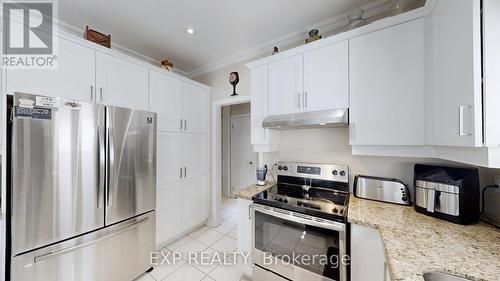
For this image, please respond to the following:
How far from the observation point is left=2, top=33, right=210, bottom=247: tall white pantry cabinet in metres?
1.49

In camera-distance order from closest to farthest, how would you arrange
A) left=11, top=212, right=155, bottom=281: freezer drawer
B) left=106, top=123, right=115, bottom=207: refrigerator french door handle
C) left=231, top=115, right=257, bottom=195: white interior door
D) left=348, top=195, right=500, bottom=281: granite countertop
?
1. left=348, top=195, right=500, bottom=281: granite countertop
2. left=11, top=212, right=155, bottom=281: freezer drawer
3. left=106, top=123, right=115, bottom=207: refrigerator french door handle
4. left=231, top=115, right=257, bottom=195: white interior door

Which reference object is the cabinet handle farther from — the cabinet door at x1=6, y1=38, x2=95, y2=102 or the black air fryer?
the cabinet door at x1=6, y1=38, x2=95, y2=102

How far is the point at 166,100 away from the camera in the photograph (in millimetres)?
2338

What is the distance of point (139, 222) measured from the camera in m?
1.77

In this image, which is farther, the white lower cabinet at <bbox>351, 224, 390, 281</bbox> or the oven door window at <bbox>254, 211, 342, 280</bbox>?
the oven door window at <bbox>254, 211, 342, 280</bbox>

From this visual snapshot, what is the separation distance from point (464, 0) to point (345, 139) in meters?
1.19

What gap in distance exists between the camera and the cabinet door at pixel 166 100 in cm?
220

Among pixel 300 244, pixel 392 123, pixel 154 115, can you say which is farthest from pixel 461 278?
pixel 154 115

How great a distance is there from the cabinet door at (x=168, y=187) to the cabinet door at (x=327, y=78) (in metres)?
1.74

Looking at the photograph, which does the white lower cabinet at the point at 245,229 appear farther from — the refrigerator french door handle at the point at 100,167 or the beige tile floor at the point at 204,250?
the refrigerator french door handle at the point at 100,167

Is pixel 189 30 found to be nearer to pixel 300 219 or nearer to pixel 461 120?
pixel 300 219

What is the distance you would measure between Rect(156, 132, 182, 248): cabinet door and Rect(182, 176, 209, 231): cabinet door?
9 cm

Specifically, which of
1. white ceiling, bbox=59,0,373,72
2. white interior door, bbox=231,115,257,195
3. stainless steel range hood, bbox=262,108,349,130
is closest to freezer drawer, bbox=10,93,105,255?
white ceiling, bbox=59,0,373,72

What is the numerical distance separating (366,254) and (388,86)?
1.20 meters
